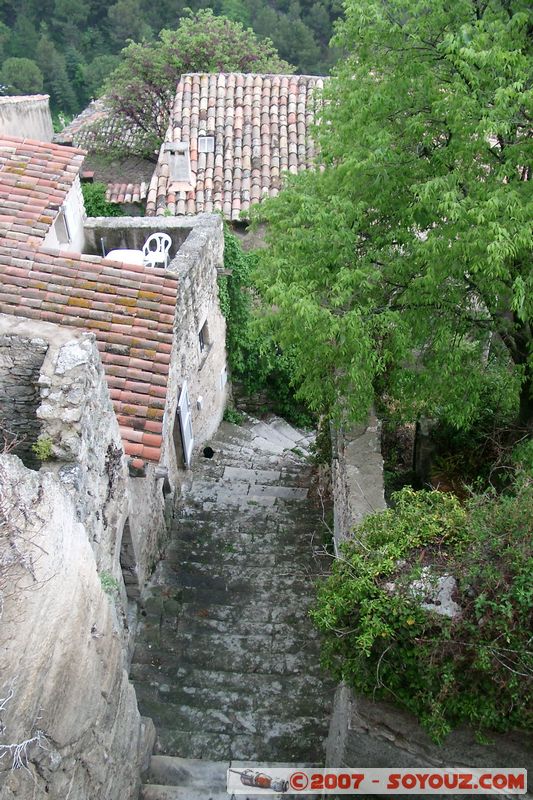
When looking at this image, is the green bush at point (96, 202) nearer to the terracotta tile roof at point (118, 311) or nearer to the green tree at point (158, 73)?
the green tree at point (158, 73)

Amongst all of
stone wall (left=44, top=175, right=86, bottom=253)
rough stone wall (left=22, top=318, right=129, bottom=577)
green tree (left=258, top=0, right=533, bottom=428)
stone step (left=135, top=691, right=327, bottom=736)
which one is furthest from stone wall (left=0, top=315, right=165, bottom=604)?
stone wall (left=44, top=175, right=86, bottom=253)

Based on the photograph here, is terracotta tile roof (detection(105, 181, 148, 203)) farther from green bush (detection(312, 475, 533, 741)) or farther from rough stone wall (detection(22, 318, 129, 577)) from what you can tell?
green bush (detection(312, 475, 533, 741))

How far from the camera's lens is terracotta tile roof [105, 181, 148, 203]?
57.8ft

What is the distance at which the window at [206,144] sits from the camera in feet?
54.6

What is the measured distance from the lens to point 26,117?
20.0 metres

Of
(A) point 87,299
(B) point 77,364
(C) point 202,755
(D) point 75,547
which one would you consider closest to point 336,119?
(A) point 87,299

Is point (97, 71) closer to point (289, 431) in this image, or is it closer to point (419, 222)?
point (289, 431)

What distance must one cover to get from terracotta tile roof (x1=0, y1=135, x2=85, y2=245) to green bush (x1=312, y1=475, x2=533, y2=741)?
21.4 feet

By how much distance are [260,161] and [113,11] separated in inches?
1510

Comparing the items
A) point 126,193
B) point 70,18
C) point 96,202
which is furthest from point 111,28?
point 96,202

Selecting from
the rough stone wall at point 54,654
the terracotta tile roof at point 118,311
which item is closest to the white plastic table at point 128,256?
the terracotta tile roof at point 118,311

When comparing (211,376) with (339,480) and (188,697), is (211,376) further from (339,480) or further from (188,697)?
(188,697)

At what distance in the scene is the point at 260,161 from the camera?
53.5 ft

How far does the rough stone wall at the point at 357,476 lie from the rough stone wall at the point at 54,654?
2326 mm
